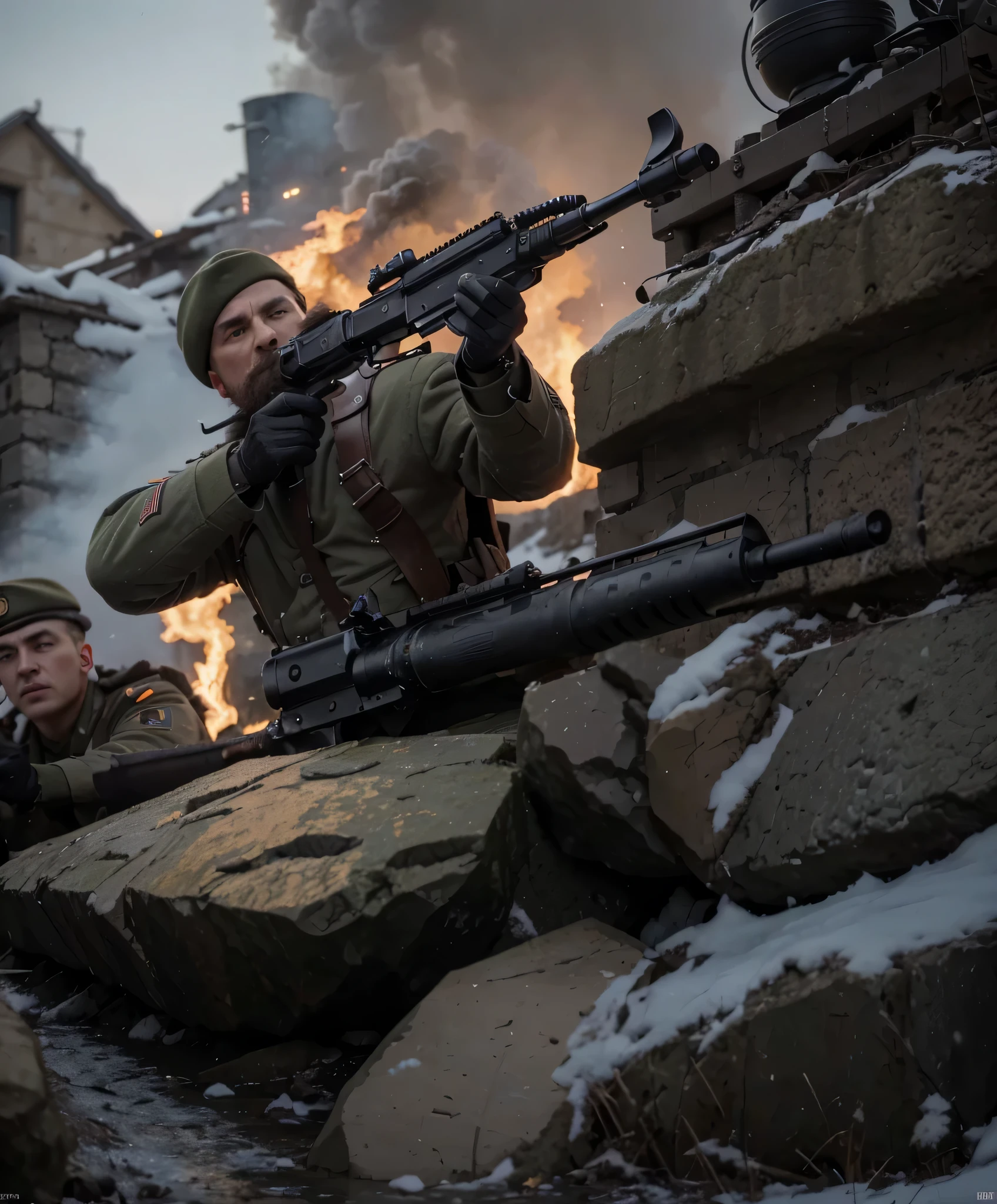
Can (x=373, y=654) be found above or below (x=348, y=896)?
above

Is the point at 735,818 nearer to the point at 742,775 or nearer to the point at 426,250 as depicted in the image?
the point at 742,775

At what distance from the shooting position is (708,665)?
227cm

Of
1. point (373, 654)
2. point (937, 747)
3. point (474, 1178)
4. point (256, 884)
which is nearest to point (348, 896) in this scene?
point (256, 884)

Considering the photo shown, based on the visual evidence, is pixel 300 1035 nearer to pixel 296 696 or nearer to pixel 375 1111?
pixel 375 1111

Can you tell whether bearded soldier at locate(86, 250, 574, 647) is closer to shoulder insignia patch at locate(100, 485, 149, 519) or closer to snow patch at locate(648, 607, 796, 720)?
shoulder insignia patch at locate(100, 485, 149, 519)

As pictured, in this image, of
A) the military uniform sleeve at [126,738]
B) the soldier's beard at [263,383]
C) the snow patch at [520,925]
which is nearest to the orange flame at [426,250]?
the military uniform sleeve at [126,738]

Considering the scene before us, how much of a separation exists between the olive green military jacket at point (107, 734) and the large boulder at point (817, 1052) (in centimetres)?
247

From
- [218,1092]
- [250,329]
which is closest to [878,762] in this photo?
[218,1092]

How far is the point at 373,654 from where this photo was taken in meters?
2.92

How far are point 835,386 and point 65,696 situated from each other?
321cm

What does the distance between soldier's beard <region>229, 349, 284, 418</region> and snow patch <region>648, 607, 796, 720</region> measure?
1.69 m

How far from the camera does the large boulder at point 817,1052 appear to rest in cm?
152

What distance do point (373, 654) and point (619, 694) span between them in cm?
79

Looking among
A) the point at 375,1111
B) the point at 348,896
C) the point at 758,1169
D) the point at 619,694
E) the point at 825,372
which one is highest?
the point at 825,372
